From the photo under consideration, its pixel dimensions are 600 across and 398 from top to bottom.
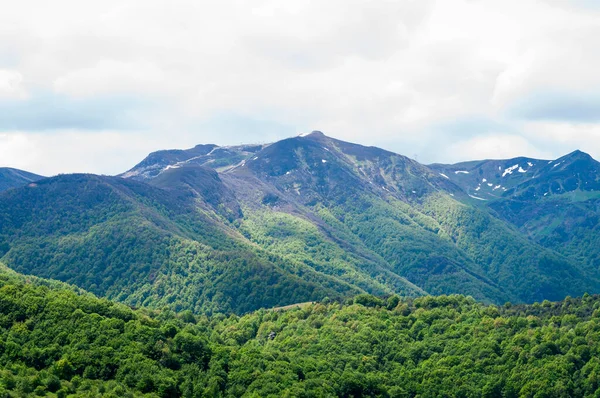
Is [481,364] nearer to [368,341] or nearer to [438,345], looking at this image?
[438,345]

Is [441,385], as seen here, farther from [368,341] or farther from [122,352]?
[122,352]

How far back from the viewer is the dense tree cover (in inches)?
4776

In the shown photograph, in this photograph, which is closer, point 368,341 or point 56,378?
point 56,378

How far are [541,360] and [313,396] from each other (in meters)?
55.2

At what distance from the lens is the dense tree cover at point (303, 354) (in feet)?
398

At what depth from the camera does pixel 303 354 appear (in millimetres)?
176500

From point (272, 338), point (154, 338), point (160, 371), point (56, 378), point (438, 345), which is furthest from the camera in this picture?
point (272, 338)

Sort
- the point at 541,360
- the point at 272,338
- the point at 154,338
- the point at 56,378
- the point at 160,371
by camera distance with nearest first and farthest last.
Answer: the point at 56,378, the point at 160,371, the point at 154,338, the point at 541,360, the point at 272,338

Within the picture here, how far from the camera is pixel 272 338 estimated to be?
198m

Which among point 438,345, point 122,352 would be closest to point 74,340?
point 122,352

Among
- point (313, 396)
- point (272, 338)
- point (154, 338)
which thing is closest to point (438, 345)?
point (272, 338)

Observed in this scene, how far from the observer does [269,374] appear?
135250 mm

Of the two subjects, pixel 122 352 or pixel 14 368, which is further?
pixel 122 352

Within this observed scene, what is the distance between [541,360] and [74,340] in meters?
94.8
